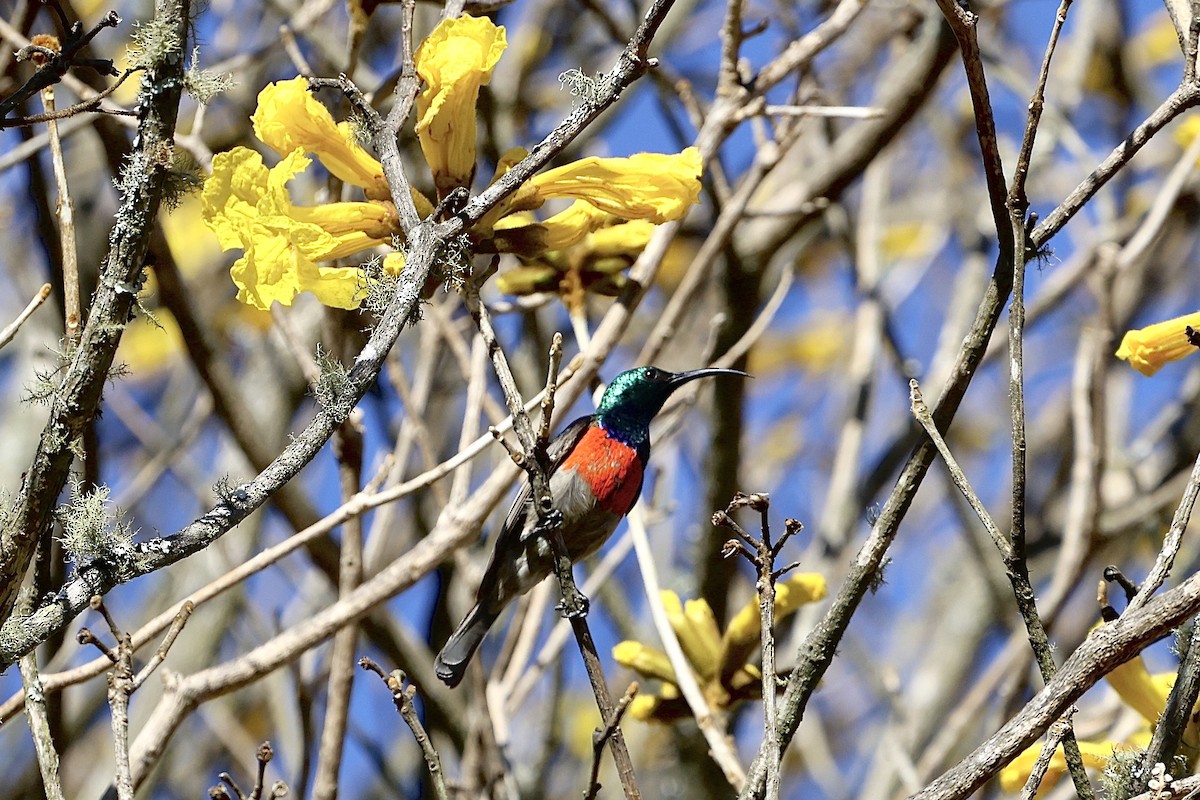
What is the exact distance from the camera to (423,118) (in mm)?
2201

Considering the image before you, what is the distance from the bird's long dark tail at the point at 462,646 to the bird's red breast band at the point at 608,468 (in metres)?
0.44

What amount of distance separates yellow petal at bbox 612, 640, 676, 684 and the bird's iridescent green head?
0.68 meters

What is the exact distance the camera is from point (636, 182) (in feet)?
7.58

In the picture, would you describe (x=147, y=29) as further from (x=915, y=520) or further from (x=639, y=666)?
(x=915, y=520)

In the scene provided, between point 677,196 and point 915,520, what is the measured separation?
573cm

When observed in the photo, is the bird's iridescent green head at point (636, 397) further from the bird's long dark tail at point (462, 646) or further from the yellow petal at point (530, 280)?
the bird's long dark tail at point (462, 646)

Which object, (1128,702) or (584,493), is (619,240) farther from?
(1128,702)

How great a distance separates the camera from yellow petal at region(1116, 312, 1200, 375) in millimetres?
2146

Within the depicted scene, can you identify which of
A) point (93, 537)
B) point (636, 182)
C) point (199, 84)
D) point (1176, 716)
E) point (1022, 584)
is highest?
point (199, 84)

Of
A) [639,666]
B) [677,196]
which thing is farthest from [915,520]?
[677,196]

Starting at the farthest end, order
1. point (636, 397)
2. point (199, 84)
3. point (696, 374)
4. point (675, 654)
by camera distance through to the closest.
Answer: point (636, 397) < point (696, 374) < point (675, 654) < point (199, 84)

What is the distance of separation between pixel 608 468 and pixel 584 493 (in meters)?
0.09

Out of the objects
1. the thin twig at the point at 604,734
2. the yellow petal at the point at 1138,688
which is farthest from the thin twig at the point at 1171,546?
the thin twig at the point at 604,734

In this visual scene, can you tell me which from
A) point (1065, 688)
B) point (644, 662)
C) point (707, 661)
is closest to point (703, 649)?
point (707, 661)
